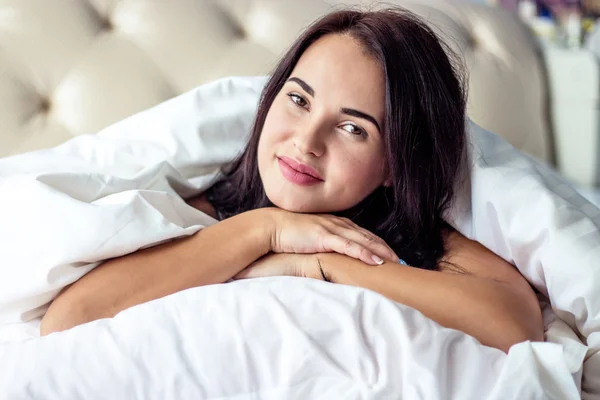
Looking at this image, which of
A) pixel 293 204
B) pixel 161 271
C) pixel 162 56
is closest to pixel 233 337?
pixel 161 271

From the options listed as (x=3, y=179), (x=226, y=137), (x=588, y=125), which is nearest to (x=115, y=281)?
(x=3, y=179)

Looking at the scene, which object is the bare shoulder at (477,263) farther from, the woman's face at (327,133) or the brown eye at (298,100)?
the brown eye at (298,100)

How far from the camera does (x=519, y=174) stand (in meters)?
1.00

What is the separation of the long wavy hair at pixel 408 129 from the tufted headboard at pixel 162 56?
31 centimetres

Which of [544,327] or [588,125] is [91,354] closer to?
[544,327]

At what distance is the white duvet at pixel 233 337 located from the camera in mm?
670

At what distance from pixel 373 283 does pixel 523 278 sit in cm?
26

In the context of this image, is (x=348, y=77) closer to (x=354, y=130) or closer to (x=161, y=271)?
(x=354, y=130)

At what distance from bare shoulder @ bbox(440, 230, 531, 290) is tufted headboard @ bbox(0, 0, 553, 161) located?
507mm

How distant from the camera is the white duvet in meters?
0.67

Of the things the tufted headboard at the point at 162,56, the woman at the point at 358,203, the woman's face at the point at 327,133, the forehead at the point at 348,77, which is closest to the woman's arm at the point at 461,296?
the woman at the point at 358,203

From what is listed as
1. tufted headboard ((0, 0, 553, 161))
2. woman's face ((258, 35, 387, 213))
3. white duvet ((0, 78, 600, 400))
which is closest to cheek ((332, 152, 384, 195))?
woman's face ((258, 35, 387, 213))

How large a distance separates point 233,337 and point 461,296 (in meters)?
0.32

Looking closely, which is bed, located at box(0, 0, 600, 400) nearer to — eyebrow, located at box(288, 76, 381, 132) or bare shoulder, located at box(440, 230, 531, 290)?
bare shoulder, located at box(440, 230, 531, 290)
